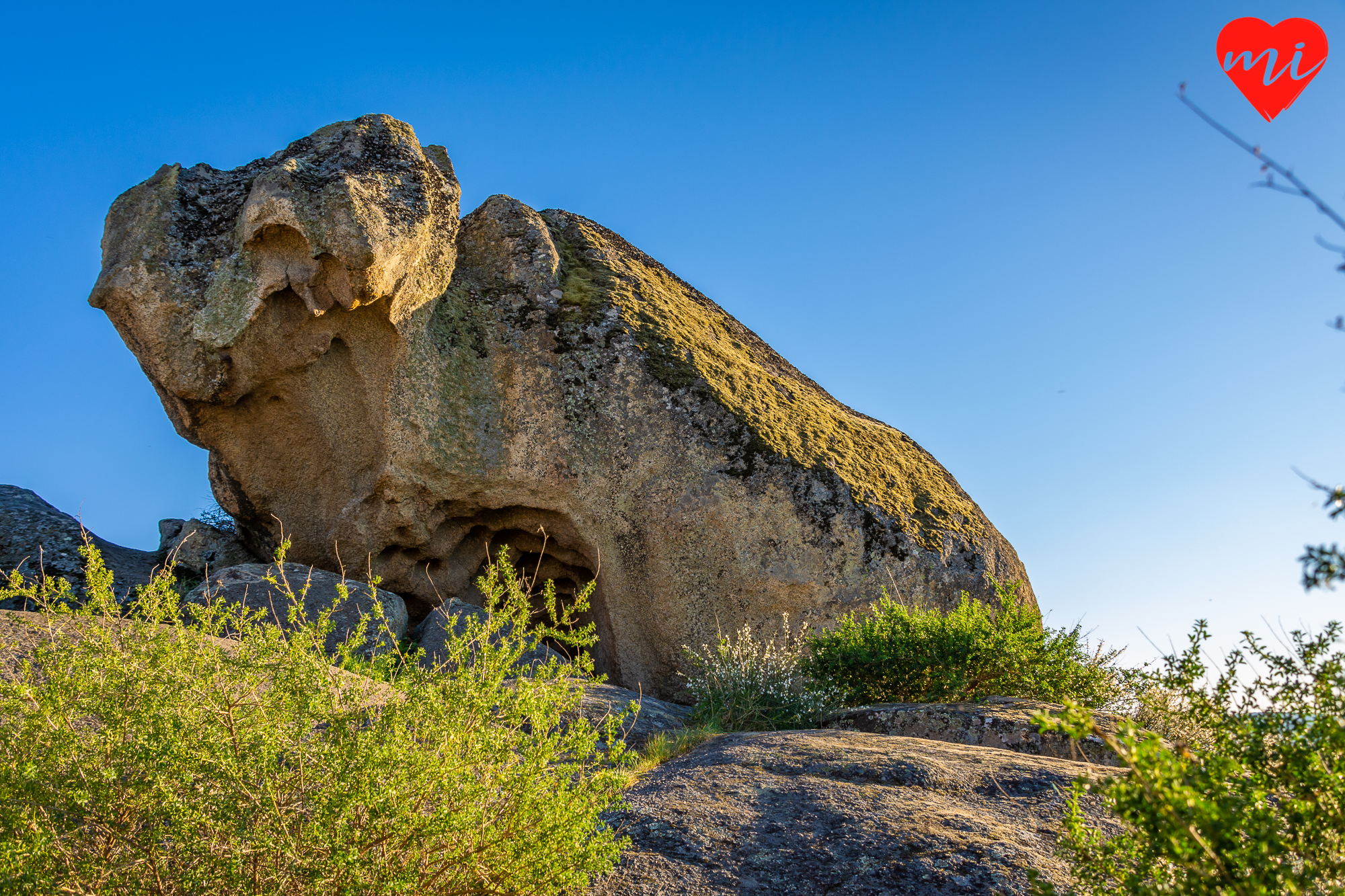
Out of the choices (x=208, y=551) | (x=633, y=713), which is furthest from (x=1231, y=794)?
(x=208, y=551)

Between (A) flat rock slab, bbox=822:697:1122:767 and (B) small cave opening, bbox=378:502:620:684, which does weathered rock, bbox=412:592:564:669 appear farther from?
(A) flat rock slab, bbox=822:697:1122:767

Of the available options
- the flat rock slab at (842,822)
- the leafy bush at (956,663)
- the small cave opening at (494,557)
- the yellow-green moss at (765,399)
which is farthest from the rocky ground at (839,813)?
the yellow-green moss at (765,399)

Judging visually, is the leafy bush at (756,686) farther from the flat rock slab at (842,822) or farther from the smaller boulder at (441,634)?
the flat rock slab at (842,822)

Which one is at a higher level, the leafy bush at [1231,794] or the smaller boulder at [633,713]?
the leafy bush at [1231,794]

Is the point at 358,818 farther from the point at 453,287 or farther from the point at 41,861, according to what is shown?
the point at 453,287

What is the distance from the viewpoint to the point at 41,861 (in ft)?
8.94

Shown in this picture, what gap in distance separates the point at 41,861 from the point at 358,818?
0.93 m

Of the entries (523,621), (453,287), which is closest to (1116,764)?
(523,621)

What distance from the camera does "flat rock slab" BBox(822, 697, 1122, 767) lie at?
600 cm

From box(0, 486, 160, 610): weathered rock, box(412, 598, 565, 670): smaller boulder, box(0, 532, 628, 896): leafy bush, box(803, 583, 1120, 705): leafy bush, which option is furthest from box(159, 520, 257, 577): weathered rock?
box(0, 532, 628, 896): leafy bush

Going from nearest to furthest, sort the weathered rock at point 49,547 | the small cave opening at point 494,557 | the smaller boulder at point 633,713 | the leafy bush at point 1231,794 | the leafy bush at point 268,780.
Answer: the leafy bush at point 1231,794 < the leafy bush at point 268,780 < the smaller boulder at point 633,713 < the small cave opening at point 494,557 < the weathered rock at point 49,547

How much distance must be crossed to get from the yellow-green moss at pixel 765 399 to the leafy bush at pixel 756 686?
5.88ft

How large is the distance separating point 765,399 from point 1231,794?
7.18 meters

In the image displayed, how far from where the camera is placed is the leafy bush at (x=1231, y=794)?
6.58ft
